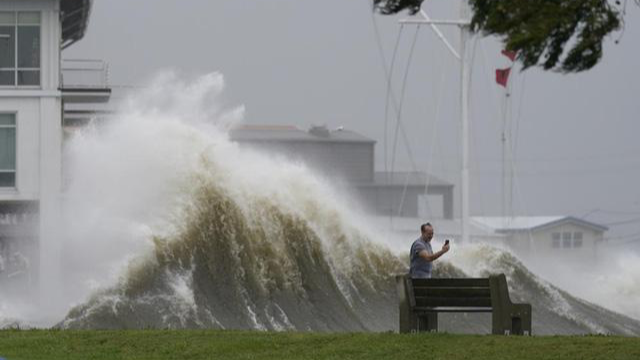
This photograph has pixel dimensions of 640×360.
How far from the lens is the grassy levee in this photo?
17109 mm

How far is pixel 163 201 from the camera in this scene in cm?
3869

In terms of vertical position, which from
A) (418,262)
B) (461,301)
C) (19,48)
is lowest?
(461,301)

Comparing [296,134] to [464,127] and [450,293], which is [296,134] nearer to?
[464,127]

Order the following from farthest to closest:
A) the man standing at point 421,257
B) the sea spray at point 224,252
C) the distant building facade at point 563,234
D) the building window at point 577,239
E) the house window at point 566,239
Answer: the building window at point 577,239
the house window at point 566,239
the distant building facade at point 563,234
the sea spray at point 224,252
the man standing at point 421,257

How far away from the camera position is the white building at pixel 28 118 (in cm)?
5434

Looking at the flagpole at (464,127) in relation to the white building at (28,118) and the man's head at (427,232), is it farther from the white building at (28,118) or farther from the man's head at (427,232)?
the man's head at (427,232)

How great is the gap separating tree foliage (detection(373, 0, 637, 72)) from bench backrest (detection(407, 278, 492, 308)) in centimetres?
300

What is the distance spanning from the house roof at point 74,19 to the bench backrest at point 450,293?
4000 centimetres

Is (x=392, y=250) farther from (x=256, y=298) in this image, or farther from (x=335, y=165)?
(x=335, y=165)

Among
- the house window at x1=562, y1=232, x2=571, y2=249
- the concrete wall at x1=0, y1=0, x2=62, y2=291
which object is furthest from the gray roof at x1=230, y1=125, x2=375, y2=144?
the concrete wall at x1=0, y1=0, x2=62, y2=291

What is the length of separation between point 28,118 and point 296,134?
159 ft

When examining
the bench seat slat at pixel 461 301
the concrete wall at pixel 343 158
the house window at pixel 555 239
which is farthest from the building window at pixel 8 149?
the house window at pixel 555 239

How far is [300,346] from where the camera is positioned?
18.4 metres

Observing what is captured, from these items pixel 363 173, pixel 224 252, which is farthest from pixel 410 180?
pixel 224 252
